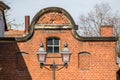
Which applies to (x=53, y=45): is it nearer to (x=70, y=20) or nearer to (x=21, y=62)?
(x=70, y=20)

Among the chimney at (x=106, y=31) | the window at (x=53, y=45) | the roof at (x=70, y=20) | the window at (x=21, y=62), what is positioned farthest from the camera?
the chimney at (x=106, y=31)

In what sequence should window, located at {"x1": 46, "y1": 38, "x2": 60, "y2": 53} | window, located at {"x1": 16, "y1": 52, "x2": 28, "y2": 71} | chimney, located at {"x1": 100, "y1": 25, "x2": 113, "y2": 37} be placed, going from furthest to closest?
chimney, located at {"x1": 100, "y1": 25, "x2": 113, "y2": 37}, window, located at {"x1": 46, "y1": 38, "x2": 60, "y2": 53}, window, located at {"x1": 16, "y1": 52, "x2": 28, "y2": 71}

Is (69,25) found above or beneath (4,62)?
above

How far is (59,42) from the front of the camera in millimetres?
30594

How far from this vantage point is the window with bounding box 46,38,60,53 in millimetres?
30484

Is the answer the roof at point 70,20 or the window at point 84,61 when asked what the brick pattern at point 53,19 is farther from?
the window at point 84,61

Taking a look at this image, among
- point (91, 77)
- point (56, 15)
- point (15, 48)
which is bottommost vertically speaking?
point (91, 77)

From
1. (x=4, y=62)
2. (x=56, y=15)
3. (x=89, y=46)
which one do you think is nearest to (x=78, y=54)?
(x=89, y=46)

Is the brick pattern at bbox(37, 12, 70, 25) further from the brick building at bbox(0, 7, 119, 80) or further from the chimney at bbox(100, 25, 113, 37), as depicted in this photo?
the chimney at bbox(100, 25, 113, 37)

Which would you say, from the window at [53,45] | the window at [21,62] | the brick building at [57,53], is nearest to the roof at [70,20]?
the brick building at [57,53]

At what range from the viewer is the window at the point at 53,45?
30484 mm

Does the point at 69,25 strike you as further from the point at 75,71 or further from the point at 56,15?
the point at 75,71

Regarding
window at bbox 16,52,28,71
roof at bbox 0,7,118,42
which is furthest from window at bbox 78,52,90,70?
window at bbox 16,52,28,71

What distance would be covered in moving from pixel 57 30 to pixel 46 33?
0.79m
